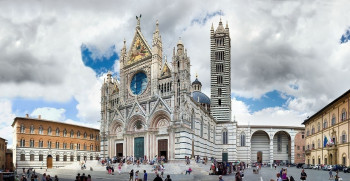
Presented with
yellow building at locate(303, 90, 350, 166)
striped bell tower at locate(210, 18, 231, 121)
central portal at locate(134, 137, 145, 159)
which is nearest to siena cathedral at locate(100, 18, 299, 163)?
central portal at locate(134, 137, 145, 159)

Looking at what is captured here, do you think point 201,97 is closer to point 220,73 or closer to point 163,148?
point 220,73

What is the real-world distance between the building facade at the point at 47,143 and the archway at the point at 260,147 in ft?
110

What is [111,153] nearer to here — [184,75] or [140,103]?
[140,103]

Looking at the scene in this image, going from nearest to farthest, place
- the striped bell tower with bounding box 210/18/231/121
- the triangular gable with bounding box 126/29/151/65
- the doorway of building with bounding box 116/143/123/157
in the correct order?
the triangular gable with bounding box 126/29/151/65 → the doorway of building with bounding box 116/143/123/157 → the striped bell tower with bounding box 210/18/231/121

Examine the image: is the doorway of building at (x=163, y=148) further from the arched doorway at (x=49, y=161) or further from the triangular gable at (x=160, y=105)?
the arched doorway at (x=49, y=161)

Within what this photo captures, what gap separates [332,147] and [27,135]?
4636cm

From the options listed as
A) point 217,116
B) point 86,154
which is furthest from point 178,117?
point 86,154

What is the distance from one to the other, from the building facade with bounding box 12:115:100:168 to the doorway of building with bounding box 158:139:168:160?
2466 centimetres

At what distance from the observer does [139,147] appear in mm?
42844

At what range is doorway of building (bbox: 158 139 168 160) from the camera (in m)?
40.0

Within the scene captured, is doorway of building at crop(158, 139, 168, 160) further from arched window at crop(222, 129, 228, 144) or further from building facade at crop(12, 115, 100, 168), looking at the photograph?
building facade at crop(12, 115, 100, 168)

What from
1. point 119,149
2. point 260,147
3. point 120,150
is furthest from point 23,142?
point 260,147

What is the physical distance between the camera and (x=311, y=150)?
5488 cm

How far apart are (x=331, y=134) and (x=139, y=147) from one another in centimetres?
2646
